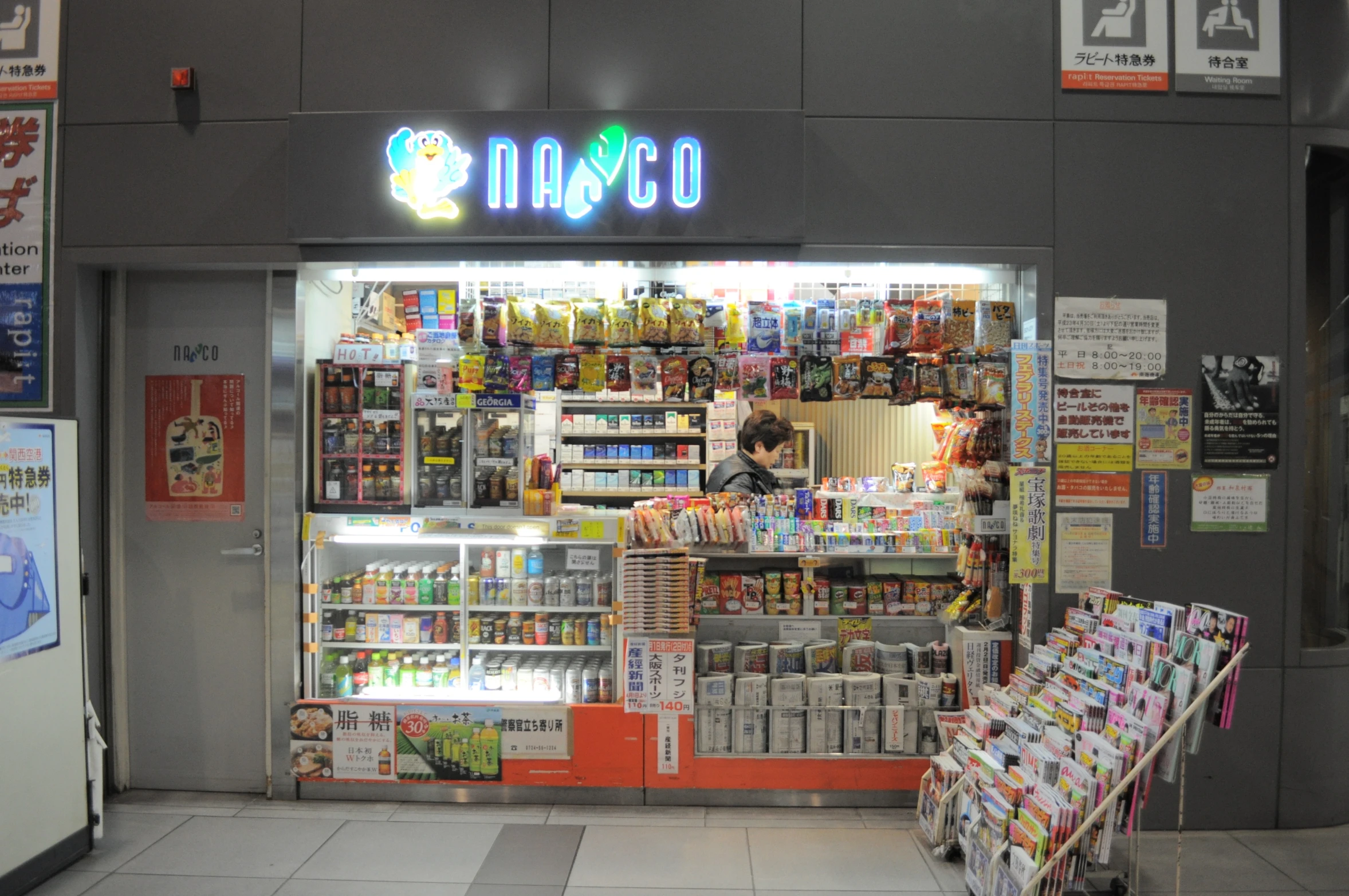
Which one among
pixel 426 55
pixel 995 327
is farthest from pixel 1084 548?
pixel 426 55

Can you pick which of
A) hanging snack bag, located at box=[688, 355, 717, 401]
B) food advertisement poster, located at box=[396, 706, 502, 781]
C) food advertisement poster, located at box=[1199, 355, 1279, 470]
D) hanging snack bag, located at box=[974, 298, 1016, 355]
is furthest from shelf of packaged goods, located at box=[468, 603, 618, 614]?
food advertisement poster, located at box=[1199, 355, 1279, 470]

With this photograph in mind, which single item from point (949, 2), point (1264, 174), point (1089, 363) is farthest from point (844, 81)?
point (1264, 174)

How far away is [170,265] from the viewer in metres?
4.44

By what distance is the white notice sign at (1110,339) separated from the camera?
4.16 metres

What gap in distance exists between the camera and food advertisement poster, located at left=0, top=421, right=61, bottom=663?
3334 mm

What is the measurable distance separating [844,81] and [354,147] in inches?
102

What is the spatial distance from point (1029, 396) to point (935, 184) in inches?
47.8

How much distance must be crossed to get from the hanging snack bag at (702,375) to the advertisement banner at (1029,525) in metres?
1.66

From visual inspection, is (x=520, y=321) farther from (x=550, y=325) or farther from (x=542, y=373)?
(x=542, y=373)

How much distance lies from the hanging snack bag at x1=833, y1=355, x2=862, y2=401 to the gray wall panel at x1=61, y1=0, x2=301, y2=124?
10.7 ft

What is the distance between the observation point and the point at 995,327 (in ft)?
14.3

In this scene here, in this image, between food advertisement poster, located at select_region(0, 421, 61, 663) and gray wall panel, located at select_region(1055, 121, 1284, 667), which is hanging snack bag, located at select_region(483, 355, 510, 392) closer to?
food advertisement poster, located at select_region(0, 421, 61, 663)

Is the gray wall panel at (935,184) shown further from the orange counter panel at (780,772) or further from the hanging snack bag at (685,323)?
the orange counter panel at (780,772)

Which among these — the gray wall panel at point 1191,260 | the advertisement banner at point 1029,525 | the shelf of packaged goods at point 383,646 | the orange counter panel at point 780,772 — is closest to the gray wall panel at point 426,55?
the gray wall panel at point 1191,260
